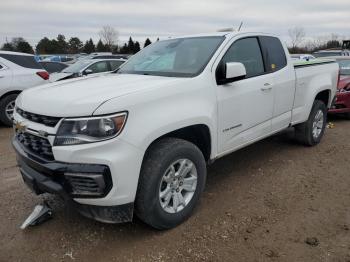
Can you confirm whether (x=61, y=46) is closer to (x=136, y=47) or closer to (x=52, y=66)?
(x=136, y=47)

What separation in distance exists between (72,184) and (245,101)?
2.13 m

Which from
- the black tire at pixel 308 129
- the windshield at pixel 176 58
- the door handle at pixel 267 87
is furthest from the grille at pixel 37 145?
the black tire at pixel 308 129

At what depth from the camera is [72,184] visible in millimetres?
2775

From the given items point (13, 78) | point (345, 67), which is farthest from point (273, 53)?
point (13, 78)

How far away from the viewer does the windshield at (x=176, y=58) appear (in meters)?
3.78

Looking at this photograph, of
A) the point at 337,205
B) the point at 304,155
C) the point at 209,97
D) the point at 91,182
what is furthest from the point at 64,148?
the point at 304,155

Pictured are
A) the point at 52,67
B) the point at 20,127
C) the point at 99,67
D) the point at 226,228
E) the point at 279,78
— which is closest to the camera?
the point at 20,127

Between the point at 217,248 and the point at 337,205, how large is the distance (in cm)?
156

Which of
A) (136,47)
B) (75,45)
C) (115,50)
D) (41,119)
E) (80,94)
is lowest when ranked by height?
(115,50)

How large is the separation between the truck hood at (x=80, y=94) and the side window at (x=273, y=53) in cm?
170

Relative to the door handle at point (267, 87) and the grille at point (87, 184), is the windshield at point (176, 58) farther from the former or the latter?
the grille at point (87, 184)

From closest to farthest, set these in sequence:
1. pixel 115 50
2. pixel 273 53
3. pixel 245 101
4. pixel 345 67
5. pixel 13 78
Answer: pixel 245 101, pixel 273 53, pixel 13 78, pixel 345 67, pixel 115 50

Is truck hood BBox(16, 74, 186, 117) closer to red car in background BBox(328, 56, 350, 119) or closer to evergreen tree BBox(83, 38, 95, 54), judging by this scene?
red car in background BBox(328, 56, 350, 119)

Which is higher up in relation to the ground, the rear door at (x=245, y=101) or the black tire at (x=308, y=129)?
the rear door at (x=245, y=101)
